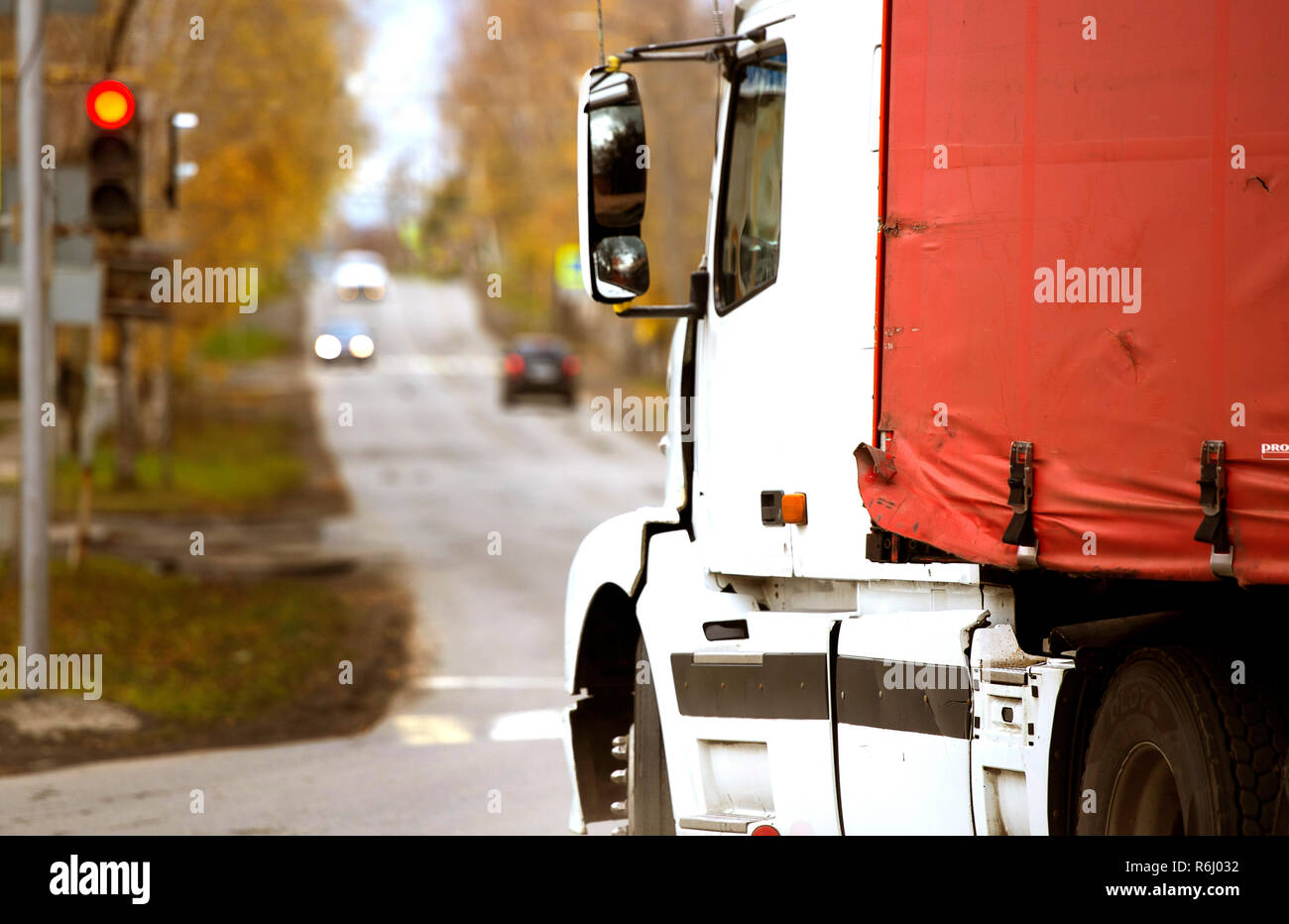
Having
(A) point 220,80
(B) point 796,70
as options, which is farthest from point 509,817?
(A) point 220,80

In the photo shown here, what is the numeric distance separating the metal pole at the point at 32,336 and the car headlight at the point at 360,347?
55.5m

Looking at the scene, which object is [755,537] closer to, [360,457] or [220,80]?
[220,80]

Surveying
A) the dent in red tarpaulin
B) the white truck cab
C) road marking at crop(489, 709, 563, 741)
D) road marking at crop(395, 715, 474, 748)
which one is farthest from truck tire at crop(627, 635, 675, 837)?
road marking at crop(395, 715, 474, 748)

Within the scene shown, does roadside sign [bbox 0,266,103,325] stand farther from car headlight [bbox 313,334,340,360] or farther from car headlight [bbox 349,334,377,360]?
car headlight [bbox 349,334,377,360]

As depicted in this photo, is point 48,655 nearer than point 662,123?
Yes

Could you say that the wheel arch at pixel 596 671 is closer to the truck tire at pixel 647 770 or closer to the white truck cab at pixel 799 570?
the white truck cab at pixel 799 570

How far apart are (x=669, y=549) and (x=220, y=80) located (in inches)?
1000

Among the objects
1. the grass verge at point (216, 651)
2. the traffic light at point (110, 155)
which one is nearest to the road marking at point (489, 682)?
the grass verge at point (216, 651)

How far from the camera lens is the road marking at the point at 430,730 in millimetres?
11900

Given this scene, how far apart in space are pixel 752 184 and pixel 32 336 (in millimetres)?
8164

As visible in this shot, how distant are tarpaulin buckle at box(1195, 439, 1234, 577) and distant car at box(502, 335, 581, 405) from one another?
1795 inches

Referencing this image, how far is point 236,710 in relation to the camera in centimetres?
1320

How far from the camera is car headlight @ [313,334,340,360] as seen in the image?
222 ft
